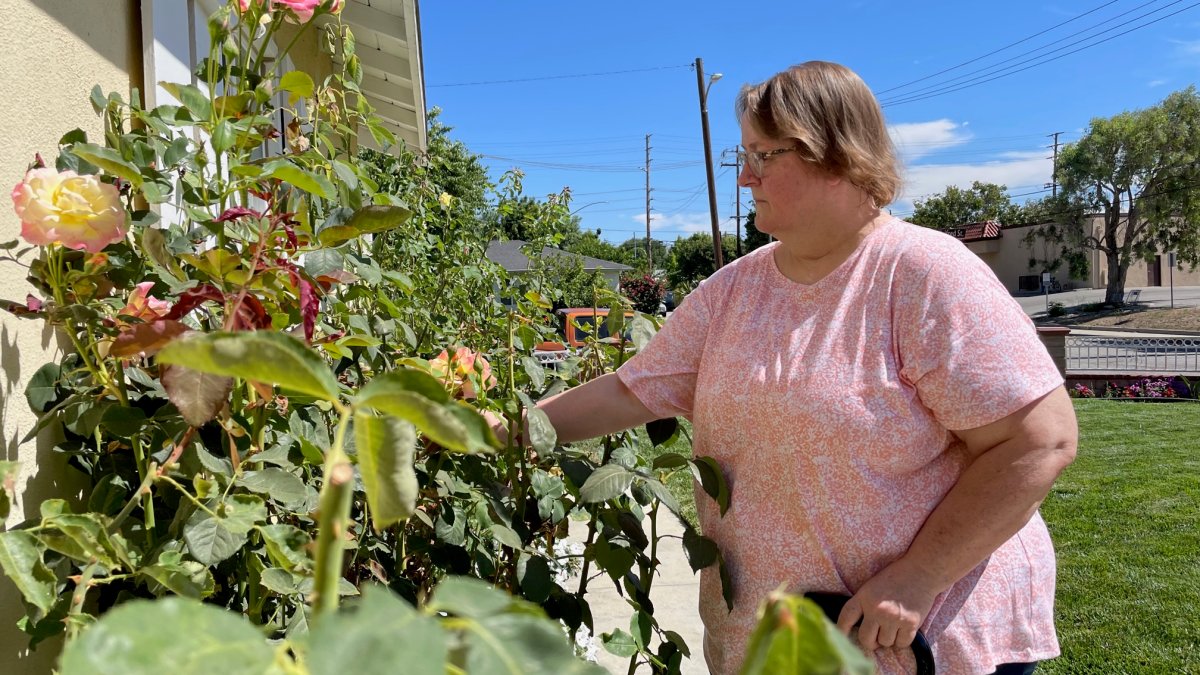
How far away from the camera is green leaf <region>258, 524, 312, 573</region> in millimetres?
983

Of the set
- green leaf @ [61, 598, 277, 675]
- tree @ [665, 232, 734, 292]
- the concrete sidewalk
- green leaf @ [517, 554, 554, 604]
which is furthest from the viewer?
tree @ [665, 232, 734, 292]

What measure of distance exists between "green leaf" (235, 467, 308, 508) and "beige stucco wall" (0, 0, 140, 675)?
1.52 feet

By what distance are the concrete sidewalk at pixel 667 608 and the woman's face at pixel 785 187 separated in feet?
5.79

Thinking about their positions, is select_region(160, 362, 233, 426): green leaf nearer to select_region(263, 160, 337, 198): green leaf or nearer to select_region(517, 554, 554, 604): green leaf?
select_region(263, 160, 337, 198): green leaf

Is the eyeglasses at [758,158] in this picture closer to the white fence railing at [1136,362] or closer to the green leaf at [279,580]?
the green leaf at [279,580]

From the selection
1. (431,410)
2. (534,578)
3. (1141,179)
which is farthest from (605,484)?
(1141,179)

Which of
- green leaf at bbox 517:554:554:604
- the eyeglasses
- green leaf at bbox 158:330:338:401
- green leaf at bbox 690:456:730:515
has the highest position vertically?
the eyeglasses

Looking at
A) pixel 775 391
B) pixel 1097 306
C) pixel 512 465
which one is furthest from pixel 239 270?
pixel 1097 306

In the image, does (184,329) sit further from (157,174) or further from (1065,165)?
(1065,165)

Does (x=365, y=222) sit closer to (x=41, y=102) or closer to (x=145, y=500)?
(x=145, y=500)

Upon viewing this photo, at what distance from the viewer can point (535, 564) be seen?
1.40 meters

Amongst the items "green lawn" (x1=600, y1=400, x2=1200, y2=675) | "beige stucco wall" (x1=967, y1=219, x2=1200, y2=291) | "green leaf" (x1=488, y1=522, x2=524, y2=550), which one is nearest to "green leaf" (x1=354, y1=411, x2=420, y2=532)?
"green leaf" (x1=488, y1=522, x2=524, y2=550)

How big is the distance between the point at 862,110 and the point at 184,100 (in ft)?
3.67

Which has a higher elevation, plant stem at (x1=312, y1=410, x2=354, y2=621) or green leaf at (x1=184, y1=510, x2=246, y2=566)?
plant stem at (x1=312, y1=410, x2=354, y2=621)
